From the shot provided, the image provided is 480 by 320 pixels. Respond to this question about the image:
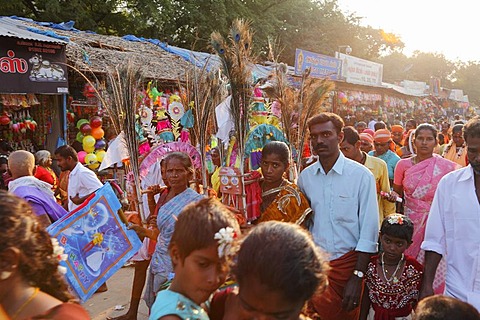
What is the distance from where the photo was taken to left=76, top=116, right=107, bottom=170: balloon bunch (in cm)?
859

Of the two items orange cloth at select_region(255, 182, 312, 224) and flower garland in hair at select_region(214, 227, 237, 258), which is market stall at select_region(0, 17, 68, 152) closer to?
orange cloth at select_region(255, 182, 312, 224)

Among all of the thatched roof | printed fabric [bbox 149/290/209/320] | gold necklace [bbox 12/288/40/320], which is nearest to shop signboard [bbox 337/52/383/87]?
the thatched roof

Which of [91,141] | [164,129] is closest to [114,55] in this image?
[91,141]

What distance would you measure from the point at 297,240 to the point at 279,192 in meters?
1.66

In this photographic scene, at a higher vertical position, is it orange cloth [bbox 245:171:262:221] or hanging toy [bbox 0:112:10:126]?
hanging toy [bbox 0:112:10:126]

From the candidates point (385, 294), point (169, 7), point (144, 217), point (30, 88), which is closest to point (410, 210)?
point (385, 294)

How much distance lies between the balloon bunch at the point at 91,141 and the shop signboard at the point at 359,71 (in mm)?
10091

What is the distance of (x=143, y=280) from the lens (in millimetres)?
4102

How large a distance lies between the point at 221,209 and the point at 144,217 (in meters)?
2.19

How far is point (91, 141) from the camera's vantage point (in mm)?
8719

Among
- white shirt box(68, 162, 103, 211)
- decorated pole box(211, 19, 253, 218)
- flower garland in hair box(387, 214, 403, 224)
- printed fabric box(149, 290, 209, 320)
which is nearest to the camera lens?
printed fabric box(149, 290, 209, 320)

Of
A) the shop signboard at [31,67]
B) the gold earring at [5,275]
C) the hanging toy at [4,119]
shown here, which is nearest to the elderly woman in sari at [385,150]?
the gold earring at [5,275]

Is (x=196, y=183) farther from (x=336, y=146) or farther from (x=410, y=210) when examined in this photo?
(x=410, y=210)

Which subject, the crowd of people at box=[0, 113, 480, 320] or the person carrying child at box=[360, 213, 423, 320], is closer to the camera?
the crowd of people at box=[0, 113, 480, 320]
